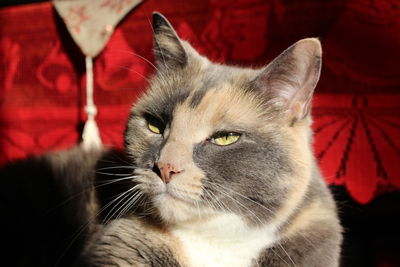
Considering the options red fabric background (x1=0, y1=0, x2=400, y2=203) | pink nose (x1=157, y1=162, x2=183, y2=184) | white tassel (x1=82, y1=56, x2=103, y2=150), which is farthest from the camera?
white tassel (x1=82, y1=56, x2=103, y2=150)

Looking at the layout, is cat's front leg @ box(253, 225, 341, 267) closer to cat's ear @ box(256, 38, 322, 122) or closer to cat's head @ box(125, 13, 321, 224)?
cat's head @ box(125, 13, 321, 224)

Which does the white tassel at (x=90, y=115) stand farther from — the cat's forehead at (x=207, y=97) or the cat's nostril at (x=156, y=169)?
the cat's nostril at (x=156, y=169)

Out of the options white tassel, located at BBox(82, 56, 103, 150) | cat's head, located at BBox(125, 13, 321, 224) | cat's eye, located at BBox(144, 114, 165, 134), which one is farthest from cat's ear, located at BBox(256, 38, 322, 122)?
white tassel, located at BBox(82, 56, 103, 150)

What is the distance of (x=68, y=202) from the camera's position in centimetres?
106

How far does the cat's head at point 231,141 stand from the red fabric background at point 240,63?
1.05 feet

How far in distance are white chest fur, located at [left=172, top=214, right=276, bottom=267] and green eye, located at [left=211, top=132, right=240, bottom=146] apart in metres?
0.18

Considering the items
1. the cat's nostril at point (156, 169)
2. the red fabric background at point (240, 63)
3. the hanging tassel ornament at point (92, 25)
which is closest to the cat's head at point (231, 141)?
the cat's nostril at point (156, 169)

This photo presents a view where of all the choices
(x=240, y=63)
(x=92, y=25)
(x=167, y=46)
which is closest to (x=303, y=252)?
(x=167, y=46)

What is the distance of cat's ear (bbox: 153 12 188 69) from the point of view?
90 centimetres

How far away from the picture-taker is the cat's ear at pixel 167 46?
900mm

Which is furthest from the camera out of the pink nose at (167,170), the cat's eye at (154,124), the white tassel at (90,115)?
the white tassel at (90,115)

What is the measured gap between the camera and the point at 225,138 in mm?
793

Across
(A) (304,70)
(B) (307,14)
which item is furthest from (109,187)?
(B) (307,14)

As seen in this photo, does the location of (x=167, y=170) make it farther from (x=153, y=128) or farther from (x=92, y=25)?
(x=92, y=25)
